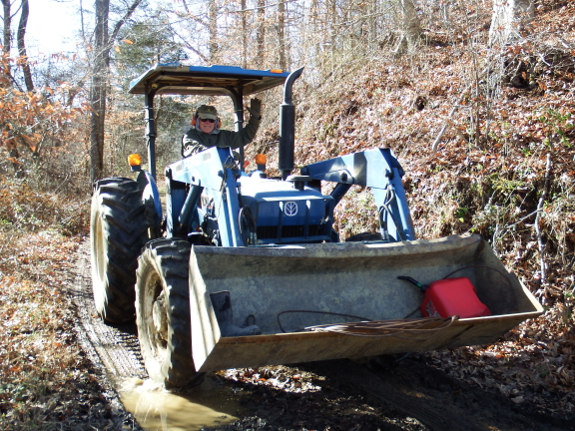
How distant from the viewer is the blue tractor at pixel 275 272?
3229 mm

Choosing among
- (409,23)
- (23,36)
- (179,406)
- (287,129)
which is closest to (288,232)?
(287,129)

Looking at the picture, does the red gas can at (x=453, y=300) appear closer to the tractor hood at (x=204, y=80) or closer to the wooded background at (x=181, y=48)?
the tractor hood at (x=204, y=80)

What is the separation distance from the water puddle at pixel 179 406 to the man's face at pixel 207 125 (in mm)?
2780

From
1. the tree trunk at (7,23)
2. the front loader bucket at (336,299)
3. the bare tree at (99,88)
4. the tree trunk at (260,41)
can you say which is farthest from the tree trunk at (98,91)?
the front loader bucket at (336,299)

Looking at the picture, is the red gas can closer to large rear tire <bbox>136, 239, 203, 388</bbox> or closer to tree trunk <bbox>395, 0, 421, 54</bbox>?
large rear tire <bbox>136, 239, 203, 388</bbox>

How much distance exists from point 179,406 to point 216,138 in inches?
119

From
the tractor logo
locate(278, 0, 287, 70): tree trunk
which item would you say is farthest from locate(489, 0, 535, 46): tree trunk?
locate(278, 0, 287, 70): tree trunk

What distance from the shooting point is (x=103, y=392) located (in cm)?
403

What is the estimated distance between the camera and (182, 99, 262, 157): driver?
18.8 feet

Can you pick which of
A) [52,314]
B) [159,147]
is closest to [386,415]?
[52,314]

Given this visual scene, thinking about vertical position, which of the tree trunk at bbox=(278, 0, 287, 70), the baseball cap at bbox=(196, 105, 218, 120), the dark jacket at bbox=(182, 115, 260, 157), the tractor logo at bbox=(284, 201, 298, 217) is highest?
the tree trunk at bbox=(278, 0, 287, 70)

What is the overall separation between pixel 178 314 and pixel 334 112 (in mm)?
8623

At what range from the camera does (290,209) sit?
4484mm

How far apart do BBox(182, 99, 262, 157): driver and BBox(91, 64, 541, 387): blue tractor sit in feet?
1.66
